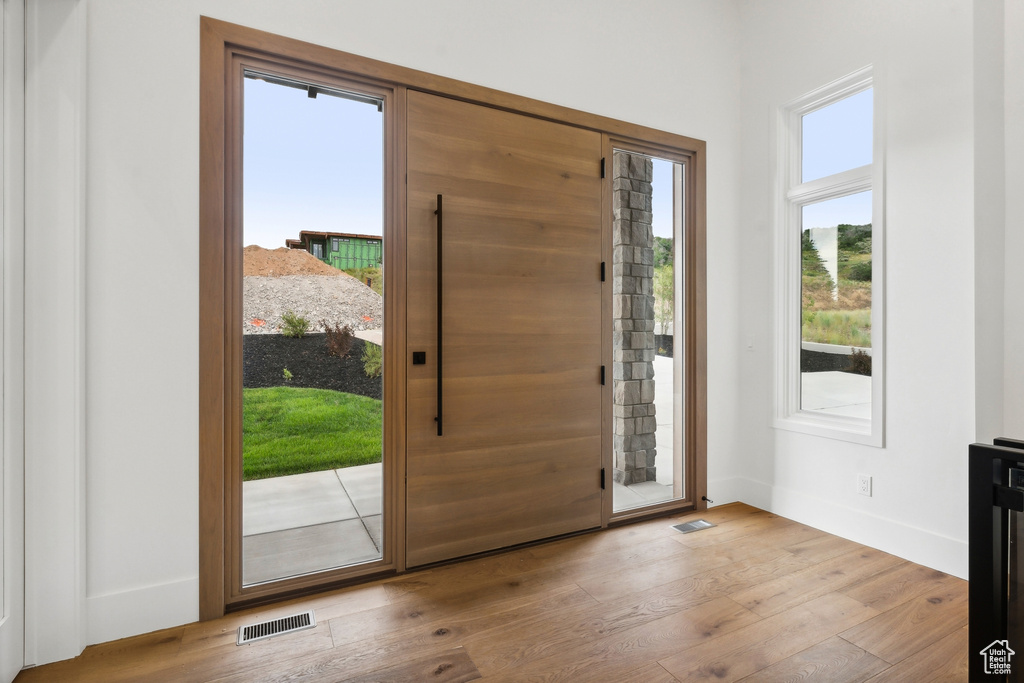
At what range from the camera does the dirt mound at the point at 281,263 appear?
2.16m

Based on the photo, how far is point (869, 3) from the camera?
8.87 feet

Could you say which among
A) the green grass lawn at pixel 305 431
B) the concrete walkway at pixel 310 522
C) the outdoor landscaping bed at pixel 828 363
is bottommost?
the concrete walkway at pixel 310 522

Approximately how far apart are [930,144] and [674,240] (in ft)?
4.13

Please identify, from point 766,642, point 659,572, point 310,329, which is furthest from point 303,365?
point 766,642

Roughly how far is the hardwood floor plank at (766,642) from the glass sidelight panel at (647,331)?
3.64 ft

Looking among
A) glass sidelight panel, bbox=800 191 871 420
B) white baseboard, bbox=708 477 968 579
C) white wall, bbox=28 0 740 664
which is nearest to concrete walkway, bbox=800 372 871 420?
glass sidelight panel, bbox=800 191 871 420

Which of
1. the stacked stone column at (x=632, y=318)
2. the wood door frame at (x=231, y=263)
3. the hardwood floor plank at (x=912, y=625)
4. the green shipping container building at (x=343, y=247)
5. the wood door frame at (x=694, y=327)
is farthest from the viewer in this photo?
the wood door frame at (x=694, y=327)

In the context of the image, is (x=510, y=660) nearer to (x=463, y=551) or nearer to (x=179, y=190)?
(x=463, y=551)

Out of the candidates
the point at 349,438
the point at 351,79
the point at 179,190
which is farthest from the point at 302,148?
the point at 349,438

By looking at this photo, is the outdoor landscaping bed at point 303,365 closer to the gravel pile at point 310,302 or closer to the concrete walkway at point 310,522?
the gravel pile at point 310,302

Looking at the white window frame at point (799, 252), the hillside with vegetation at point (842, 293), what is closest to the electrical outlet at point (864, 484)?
the white window frame at point (799, 252)

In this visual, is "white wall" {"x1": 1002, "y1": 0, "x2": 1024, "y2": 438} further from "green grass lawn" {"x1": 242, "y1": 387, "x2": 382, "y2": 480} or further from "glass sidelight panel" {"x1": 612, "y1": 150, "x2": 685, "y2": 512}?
"green grass lawn" {"x1": 242, "y1": 387, "x2": 382, "y2": 480}

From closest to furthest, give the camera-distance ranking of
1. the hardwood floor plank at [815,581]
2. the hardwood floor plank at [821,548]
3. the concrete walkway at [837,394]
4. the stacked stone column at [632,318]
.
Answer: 1. the hardwood floor plank at [815,581]
2. the hardwood floor plank at [821,548]
3. the concrete walkway at [837,394]
4. the stacked stone column at [632,318]

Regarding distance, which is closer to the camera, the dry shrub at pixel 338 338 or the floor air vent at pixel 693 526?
the dry shrub at pixel 338 338
